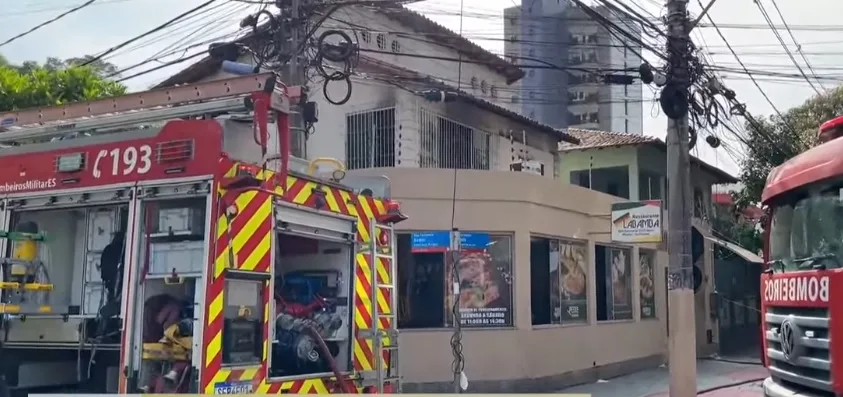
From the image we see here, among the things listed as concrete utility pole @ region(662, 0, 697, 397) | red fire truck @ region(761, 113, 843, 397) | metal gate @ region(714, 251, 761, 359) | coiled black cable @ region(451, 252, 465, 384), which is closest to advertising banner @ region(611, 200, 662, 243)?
concrete utility pole @ region(662, 0, 697, 397)

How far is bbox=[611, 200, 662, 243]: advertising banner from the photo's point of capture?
13328 millimetres

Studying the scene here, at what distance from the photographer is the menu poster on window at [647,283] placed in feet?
59.7

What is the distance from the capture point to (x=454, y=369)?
42.8 ft

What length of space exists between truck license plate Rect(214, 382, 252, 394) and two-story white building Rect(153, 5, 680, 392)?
5.56m

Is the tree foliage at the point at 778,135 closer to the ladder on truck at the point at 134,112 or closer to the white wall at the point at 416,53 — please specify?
the white wall at the point at 416,53

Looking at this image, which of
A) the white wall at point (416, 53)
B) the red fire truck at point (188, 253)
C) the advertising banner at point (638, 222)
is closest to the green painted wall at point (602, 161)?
the white wall at point (416, 53)

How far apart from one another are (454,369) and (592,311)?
3.91 meters

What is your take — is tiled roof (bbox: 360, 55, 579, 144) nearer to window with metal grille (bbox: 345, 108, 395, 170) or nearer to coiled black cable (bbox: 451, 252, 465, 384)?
window with metal grille (bbox: 345, 108, 395, 170)

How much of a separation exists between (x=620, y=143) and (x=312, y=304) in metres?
15.8

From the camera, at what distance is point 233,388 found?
18.0 ft

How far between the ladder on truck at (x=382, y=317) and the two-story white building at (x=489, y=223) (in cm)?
365

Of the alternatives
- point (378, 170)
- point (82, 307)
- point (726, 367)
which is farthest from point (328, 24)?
point (82, 307)

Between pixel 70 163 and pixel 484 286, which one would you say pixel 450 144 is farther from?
pixel 70 163

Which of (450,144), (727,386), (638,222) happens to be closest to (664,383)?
(727,386)
